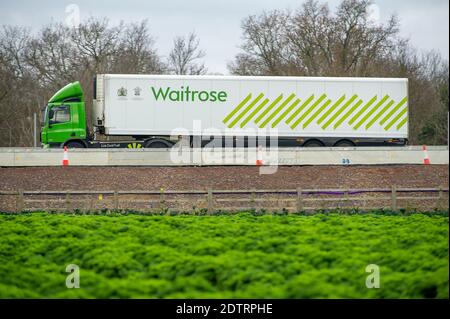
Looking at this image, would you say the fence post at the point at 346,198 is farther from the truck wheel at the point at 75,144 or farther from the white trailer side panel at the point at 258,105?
the truck wheel at the point at 75,144

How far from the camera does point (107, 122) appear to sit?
128ft

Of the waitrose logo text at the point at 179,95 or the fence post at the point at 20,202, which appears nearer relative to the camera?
the fence post at the point at 20,202

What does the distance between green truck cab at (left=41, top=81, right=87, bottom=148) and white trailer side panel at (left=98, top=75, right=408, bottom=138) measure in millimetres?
1271

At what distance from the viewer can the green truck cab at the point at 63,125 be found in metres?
39.3

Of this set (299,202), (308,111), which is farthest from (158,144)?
(299,202)

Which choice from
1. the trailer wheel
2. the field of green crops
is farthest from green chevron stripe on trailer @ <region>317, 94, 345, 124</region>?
the field of green crops

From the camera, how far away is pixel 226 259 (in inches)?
578

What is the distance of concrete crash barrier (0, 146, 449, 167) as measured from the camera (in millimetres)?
34531

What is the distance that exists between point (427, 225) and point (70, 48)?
54984mm

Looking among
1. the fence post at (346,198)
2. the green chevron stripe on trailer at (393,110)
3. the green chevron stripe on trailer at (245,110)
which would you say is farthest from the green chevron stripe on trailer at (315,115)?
the fence post at (346,198)

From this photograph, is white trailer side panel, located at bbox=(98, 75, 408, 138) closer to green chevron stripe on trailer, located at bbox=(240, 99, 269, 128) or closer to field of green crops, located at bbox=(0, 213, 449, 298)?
green chevron stripe on trailer, located at bbox=(240, 99, 269, 128)

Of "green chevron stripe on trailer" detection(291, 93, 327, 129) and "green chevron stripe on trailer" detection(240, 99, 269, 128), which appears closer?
"green chevron stripe on trailer" detection(240, 99, 269, 128)

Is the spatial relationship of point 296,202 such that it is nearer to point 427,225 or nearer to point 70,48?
point 427,225

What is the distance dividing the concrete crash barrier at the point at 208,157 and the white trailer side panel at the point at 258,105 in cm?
408
